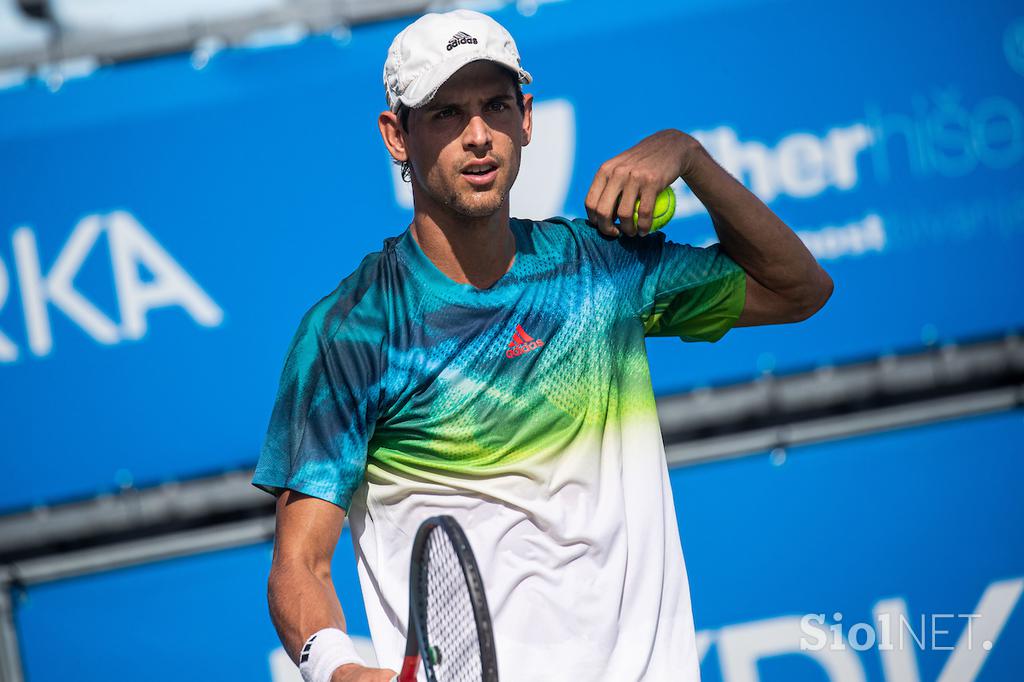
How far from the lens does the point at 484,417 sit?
185cm

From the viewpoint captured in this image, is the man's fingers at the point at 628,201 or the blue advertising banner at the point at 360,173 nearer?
the man's fingers at the point at 628,201

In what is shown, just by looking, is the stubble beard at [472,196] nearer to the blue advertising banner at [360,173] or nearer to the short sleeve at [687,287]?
the short sleeve at [687,287]

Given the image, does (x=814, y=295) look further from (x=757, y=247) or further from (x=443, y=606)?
(x=443, y=606)

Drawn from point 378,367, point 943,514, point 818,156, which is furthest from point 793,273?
point 943,514

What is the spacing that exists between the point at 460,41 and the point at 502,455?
2.02 feet

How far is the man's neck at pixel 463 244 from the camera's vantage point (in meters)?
1.91

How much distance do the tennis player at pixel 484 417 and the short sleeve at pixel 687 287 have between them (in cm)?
7

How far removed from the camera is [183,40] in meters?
3.46

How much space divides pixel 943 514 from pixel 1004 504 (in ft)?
0.57

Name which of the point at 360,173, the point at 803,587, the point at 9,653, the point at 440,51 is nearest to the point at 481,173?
the point at 440,51

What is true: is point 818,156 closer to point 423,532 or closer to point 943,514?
point 943,514

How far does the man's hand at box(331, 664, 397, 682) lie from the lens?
4.97ft

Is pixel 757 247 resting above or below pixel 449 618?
above

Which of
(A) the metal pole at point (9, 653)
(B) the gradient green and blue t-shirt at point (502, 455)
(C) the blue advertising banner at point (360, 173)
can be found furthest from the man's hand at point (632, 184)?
(A) the metal pole at point (9, 653)
